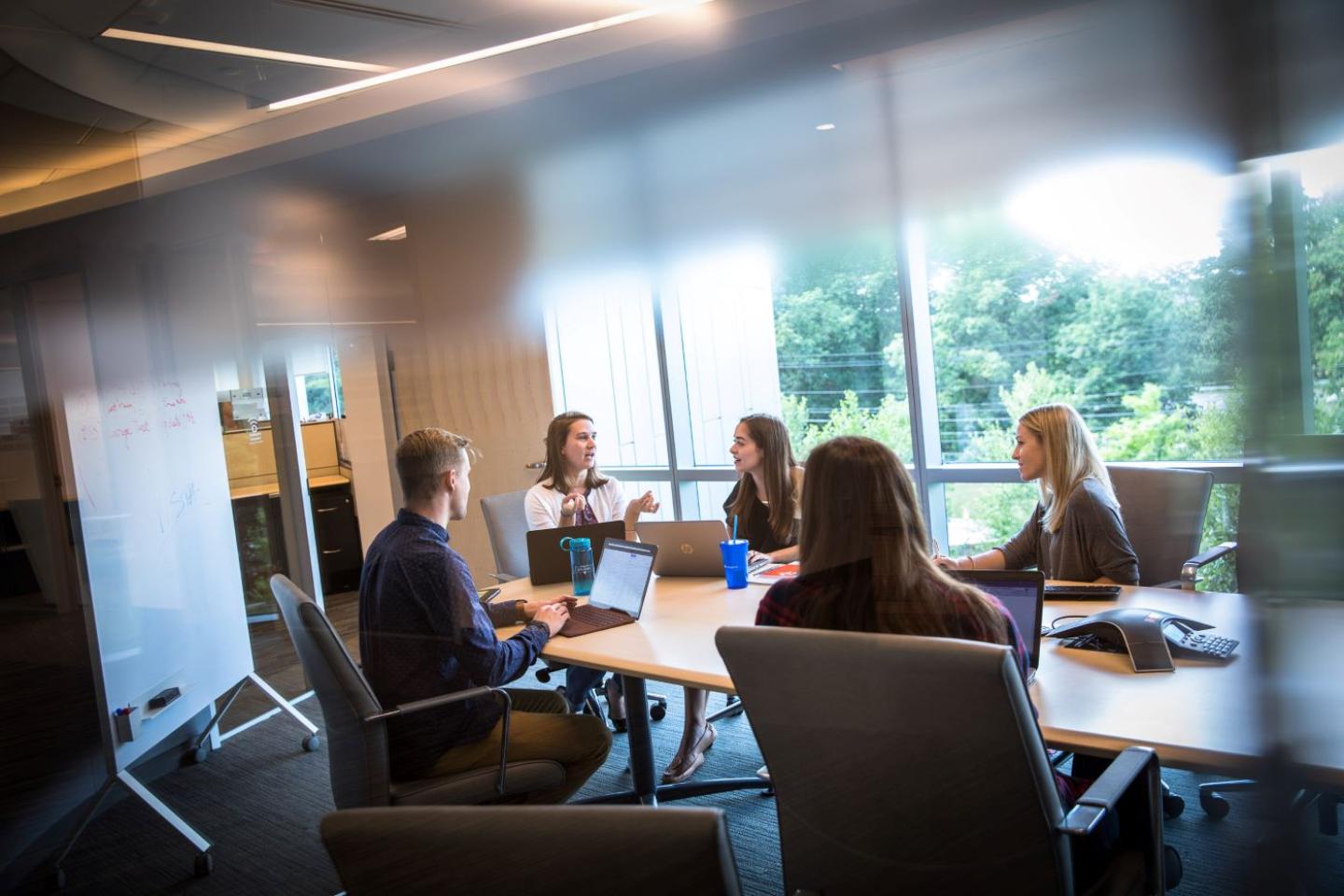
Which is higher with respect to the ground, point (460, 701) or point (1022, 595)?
point (1022, 595)

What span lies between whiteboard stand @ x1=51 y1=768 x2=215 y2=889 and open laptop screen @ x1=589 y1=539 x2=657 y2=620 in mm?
1057

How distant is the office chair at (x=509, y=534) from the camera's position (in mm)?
2367

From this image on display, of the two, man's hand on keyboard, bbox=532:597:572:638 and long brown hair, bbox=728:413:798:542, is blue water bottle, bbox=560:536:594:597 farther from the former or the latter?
long brown hair, bbox=728:413:798:542

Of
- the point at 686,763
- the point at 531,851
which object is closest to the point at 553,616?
the point at 686,763

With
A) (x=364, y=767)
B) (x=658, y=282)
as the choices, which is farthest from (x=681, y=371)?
(x=364, y=767)

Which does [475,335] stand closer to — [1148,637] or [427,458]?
[427,458]

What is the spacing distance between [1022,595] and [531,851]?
97cm

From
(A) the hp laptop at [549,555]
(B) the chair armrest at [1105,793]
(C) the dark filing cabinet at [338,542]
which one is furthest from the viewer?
(A) the hp laptop at [549,555]

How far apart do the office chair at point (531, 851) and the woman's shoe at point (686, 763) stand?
1707mm

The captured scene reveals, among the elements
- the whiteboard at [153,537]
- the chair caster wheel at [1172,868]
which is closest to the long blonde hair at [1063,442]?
the chair caster wheel at [1172,868]

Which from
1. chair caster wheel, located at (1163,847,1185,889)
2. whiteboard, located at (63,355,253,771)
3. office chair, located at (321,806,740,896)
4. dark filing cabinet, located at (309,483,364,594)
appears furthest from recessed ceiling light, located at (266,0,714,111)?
chair caster wheel, located at (1163,847,1185,889)

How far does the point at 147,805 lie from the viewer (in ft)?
6.64

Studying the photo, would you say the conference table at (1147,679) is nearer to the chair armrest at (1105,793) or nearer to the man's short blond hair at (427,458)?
the chair armrest at (1105,793)

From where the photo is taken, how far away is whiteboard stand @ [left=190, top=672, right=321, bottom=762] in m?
2.26
